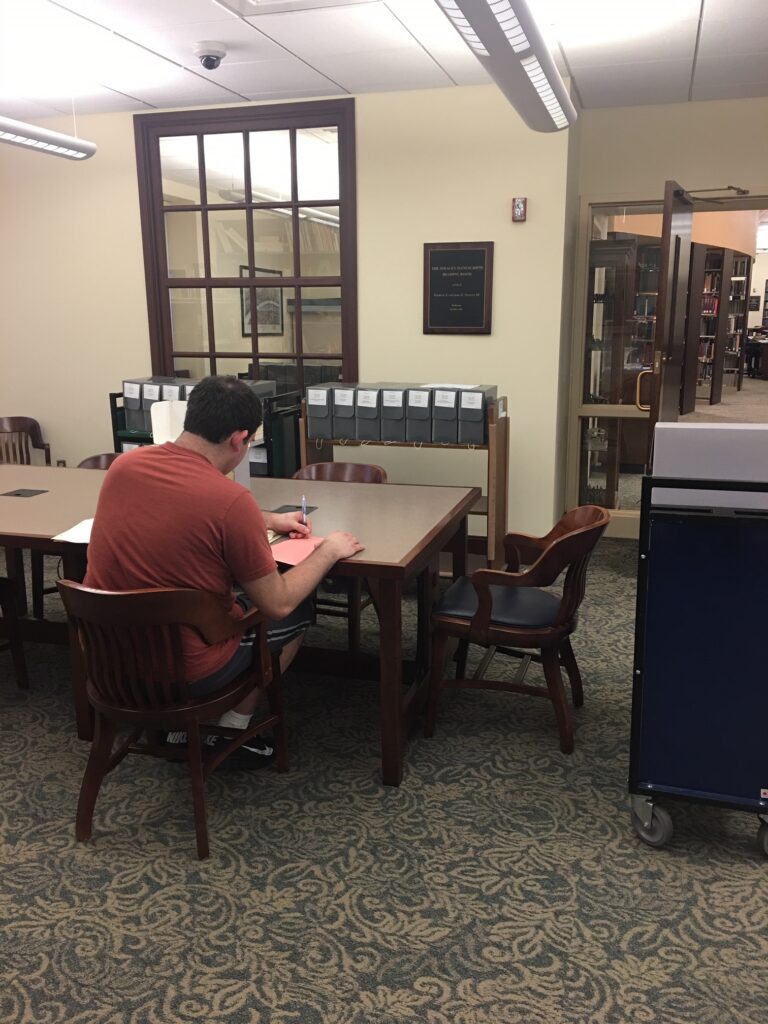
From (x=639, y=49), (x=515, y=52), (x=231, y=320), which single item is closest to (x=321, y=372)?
(x=231, y=320)

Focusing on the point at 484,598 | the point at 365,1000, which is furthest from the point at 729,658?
the point at 365,1000

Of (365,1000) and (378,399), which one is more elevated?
(378,399)

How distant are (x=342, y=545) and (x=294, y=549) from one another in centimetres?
18

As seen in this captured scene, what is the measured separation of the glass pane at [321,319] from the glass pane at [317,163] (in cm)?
60

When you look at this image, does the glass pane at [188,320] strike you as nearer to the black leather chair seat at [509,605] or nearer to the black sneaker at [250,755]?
the black leather chair seat at [509,605]

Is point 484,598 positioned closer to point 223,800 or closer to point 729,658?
point 729,658

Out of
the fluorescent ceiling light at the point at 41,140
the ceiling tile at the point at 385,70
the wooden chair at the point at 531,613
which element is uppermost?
the ceiling tile at the point at 385,70

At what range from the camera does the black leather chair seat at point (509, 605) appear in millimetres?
2732

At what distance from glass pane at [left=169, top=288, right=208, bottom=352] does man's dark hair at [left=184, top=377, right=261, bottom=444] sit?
3.50 meters

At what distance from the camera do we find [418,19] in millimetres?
3582

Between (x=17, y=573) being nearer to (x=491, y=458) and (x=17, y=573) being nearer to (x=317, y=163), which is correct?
(x=491, y=458)

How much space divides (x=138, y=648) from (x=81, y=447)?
4.21 meters

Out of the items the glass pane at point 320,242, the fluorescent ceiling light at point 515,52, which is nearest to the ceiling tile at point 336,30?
the fluorescent ceiling light at point 515,52

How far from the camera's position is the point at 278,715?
261 cm
